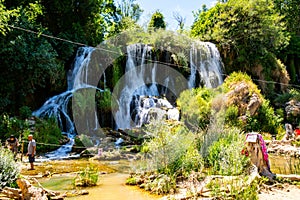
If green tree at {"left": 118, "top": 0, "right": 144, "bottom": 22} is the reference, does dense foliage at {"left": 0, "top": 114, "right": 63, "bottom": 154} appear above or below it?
below

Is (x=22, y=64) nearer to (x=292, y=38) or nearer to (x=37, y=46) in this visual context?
(x=37, y=46)

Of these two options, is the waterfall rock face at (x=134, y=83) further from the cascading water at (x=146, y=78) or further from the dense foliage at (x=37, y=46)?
the dense foliage at (x=37, y=46)

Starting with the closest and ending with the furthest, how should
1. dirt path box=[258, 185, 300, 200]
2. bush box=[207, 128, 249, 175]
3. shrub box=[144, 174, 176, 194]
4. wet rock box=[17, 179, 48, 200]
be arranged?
wet rock box=[17, 179, 48, 200], dirt path box=[258, 185, 300, 200], bush box=[207, 128, 249, 175], shrub box=[144, 174, 176, 194]

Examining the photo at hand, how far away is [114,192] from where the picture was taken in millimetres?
6742

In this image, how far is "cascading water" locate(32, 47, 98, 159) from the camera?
1343cm

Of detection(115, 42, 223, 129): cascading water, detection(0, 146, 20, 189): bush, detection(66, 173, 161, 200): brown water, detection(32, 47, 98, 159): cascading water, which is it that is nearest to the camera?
detection(0, 146, 20, 189): bush

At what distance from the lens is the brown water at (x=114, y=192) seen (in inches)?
247

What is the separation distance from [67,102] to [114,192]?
10286 mm

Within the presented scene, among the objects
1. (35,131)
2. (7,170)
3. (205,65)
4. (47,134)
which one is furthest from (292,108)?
(7,170)

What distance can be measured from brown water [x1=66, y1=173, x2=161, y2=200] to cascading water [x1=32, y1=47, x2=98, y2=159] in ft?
16.9

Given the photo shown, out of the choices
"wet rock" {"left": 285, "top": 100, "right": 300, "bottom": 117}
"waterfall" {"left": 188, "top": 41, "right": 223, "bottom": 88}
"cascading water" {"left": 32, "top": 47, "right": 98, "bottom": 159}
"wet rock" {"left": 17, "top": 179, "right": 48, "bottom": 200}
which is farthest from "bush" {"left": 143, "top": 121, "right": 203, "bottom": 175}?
"wet rock" {"left": 285, "top": 100, "right": 300, "bottom": 117}

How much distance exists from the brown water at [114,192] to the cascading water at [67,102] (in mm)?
5140

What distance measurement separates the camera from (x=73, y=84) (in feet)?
58.5

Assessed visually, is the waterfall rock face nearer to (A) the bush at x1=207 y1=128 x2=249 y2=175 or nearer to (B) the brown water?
(A) the bush at x1=207 y1=128 x2=249 y2=175
